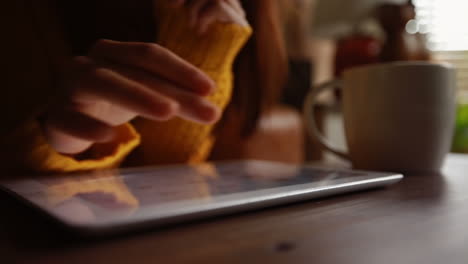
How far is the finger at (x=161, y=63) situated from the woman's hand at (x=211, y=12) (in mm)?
69

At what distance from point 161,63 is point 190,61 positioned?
5 cm

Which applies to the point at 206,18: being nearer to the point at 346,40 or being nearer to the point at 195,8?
the point at 195,8

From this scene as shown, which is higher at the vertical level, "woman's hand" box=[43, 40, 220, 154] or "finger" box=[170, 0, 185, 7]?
"finger" box=[170, 0, 185, 7]

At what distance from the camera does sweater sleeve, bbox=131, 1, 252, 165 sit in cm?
30

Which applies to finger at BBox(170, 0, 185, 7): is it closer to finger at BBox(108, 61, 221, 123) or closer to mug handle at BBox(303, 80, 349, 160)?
finger at BBox(108, 61, 221, 123)

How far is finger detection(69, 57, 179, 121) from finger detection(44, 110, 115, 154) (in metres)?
0.01

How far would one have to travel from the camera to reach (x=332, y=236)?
0.17 m

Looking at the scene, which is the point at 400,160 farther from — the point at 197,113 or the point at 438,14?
the point at 438,14

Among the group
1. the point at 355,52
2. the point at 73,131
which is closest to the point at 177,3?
the point at 73,131

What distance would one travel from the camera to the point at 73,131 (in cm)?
28

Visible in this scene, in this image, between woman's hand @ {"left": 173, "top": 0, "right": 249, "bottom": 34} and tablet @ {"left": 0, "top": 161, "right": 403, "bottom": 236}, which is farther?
woman's hand @ {"left": 173, "top": 0, "right": 249, "bottom": 34}

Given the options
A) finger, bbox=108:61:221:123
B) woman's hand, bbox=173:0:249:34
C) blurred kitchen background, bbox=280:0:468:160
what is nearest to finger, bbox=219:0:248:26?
woman's hand, bbox=173:0:249:34

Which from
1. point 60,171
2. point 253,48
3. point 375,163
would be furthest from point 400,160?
point 60,171

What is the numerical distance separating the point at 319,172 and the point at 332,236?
0.14 m
